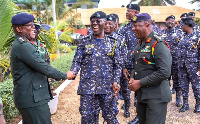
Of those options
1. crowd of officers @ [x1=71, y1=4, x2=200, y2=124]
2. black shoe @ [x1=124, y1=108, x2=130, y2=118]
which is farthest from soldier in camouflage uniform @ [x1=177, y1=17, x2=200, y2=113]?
crowd of officers @ [x1=71, y1=4, x2=200, y2=124]

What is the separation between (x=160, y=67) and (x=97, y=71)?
0.96m

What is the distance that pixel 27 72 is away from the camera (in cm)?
242

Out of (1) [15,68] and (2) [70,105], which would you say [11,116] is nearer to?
(2) [70,105]

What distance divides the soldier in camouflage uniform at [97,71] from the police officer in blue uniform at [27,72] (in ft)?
2.30

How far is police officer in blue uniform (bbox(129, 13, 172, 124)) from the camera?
247cm

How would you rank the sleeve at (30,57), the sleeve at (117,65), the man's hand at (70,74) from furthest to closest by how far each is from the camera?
the sleeve at (117,65)
the man's hand at (70,74)
the sleeve at (30,57)

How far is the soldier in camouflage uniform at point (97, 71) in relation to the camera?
9.97ft

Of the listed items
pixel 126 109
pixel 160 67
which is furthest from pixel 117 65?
pixel 126 109

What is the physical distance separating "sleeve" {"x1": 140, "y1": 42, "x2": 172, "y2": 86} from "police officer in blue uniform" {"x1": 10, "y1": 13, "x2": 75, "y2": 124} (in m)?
1.21

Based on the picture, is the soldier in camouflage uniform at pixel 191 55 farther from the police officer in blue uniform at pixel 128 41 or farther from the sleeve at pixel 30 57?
the sleeve at pixel 30 57

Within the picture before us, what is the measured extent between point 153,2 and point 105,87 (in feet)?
89.2

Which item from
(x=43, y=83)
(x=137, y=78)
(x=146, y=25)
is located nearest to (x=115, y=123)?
(x=137, y=78)

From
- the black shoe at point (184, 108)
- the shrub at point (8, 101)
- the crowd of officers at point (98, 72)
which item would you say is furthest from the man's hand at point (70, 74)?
the black shoe at point (184, 108)

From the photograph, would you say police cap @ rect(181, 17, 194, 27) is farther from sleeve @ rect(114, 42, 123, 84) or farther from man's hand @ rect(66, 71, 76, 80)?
man's hand @ rect(66, 71, 76, 80)
